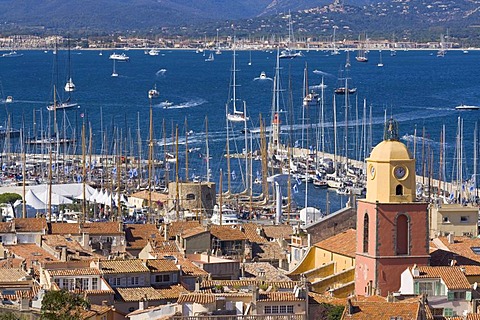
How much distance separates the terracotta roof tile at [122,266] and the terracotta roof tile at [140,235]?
8.65 metres

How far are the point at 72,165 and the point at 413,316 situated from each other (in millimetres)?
57909

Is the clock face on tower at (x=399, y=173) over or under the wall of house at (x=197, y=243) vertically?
over

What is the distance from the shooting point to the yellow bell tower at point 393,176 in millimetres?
28875

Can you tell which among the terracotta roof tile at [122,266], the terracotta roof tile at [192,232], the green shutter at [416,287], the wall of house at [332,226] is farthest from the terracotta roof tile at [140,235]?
the green shutter at [416,287]

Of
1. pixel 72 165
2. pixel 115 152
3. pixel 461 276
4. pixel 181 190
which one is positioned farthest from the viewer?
pixel 115 152

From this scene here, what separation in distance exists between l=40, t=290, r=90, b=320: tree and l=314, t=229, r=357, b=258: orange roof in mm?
8415

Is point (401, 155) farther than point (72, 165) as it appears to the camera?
No

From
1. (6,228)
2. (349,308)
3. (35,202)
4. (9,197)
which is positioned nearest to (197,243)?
(6,228)

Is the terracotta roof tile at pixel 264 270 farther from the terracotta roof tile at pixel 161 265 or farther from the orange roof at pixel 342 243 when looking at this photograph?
the terracotta roof tile at pixel 161 265

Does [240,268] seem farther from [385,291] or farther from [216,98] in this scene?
[216,98]

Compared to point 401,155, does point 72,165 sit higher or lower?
lower

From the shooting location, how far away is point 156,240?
3756 centimetres

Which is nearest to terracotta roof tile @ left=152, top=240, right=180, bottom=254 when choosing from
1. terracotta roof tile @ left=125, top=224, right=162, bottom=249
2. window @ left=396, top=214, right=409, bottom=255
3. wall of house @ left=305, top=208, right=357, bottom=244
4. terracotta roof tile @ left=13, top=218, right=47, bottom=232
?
terracotta roof tile @ left=125, top=224, right=162, bottom=249

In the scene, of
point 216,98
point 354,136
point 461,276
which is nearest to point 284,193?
point 354,136
